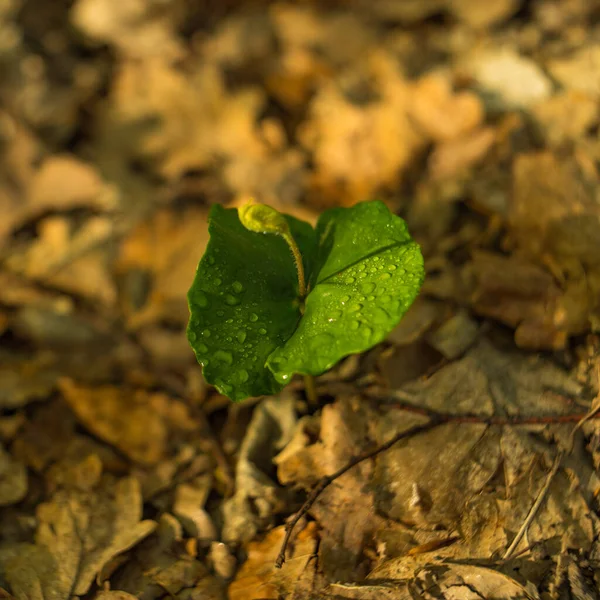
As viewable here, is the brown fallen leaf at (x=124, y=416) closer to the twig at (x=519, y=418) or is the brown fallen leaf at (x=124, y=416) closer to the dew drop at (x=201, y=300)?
the dew drop at (x=201, y=300)

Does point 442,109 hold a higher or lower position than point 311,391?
higher

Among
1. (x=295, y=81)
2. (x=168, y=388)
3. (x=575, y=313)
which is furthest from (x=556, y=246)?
(x=295, y=81)

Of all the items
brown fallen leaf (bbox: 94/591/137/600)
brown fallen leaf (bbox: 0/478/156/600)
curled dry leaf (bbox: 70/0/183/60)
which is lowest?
brown fallen leaf (bbox: 0/478/156/600)

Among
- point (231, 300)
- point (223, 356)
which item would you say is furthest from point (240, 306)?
point (223, 356)

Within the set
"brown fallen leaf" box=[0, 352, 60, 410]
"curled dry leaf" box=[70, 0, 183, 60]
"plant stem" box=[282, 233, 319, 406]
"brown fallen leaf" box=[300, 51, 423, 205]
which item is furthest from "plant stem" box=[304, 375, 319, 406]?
"curled dry leaf" box=[70, 0, 183, 60]

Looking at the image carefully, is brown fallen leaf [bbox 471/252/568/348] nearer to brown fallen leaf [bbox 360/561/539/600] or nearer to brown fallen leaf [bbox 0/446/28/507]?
brown fallen leaf [bbox 360/561/539/600]

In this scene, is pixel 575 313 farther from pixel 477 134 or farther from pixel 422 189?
pixel 477 134

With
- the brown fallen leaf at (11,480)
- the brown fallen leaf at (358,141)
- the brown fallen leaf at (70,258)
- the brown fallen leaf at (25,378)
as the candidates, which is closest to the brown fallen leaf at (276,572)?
the brown fallen leaf at (11,480)

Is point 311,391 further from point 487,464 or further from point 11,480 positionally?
point 11,480
